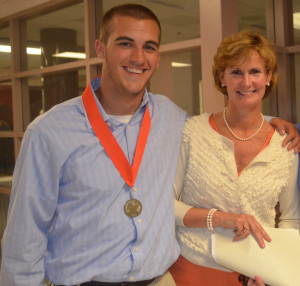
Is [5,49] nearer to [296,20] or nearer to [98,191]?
[296,20]

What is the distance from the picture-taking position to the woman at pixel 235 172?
154 cm

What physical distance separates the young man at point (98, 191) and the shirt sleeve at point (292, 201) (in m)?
0.43

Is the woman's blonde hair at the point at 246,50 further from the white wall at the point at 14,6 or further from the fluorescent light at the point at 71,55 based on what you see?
the white wall at the point at 14,6

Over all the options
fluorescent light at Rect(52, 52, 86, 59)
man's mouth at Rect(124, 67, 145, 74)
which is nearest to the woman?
man's mouth at Rect(124, 67, 145, 74)

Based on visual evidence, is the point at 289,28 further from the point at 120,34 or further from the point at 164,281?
the point at 164,281

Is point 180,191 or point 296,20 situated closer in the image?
point 180,191

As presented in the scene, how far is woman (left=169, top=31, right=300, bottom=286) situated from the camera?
5.07 feet

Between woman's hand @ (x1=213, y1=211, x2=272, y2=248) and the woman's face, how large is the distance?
16.5 inches

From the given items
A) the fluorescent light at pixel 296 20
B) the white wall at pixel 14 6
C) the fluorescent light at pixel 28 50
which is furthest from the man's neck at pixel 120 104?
the fluorescent light at pixel 28 50

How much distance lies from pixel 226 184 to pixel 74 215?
1.84 feet

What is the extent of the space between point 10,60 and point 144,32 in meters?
2.36

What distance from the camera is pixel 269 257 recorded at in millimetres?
1437

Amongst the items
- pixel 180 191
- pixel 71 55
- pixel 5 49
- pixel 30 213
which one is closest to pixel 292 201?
pixel 180 191

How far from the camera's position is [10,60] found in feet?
11.6
